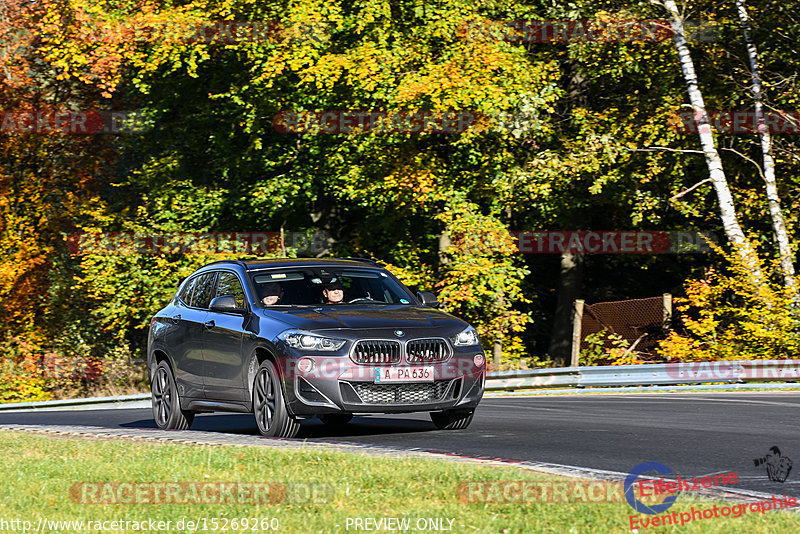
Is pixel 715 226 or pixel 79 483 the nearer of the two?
pixel 79 483

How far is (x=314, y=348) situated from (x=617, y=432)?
325 cm

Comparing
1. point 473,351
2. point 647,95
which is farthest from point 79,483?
point 647,95

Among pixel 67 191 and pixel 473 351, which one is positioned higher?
pixel 67 191

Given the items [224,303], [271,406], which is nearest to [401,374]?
[271,406]

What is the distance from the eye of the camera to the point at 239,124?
33.8m

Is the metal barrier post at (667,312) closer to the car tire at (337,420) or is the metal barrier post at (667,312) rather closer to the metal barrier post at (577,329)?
the metal barrier post at (577,329)

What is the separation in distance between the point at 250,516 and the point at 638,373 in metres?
15.8

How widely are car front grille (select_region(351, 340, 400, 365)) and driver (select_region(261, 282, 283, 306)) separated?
143 centimetres

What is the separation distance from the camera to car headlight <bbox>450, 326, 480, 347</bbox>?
11539mm

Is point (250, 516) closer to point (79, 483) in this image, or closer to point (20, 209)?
point (79, 483)

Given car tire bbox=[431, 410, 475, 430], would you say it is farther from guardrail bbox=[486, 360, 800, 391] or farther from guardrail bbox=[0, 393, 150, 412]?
guardrail bbox=[0, 393, 150, 412]

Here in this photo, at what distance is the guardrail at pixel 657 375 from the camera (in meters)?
20.6

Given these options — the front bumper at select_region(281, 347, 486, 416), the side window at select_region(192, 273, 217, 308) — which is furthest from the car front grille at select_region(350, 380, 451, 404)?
the side window at select_region(192, 273, 217, 308)

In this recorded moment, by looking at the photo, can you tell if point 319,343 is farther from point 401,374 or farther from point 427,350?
point 427,350
